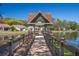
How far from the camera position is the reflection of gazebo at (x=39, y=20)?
153 inches

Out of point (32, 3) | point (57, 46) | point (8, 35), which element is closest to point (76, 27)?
point (57, 46)

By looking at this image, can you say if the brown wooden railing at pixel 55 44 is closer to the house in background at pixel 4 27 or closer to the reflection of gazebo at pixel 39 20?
the reflection of gazebo at pixel 39 20

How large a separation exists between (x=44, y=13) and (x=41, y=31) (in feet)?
0.80

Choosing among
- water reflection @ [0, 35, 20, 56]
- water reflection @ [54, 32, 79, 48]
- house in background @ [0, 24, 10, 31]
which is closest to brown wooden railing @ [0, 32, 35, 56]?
water reflection @ [0, 35, 20, 56]

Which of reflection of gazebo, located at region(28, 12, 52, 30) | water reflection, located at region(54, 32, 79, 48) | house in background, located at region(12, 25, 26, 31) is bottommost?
water reflection, located at region(54, 32, 79, 48)

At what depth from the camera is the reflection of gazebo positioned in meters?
3.90

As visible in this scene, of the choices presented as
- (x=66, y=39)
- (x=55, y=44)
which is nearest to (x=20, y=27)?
(x=55, y=44)

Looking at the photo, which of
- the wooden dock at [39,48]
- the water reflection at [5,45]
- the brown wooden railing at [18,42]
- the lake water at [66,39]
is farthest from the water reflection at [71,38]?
the water reflection at [5,45]

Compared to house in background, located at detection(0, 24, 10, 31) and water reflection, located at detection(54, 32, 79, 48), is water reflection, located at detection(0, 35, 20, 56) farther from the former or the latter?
water reflection, located at detection(54, 32, 79, 48)

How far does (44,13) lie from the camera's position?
3.91 m

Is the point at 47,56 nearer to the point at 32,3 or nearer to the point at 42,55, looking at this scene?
the point at 42,55

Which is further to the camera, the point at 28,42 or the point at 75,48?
the point at 28,42

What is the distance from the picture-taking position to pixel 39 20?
12.9 feet

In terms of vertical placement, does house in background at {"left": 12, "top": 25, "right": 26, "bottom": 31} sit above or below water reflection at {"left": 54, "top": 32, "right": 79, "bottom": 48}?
above
